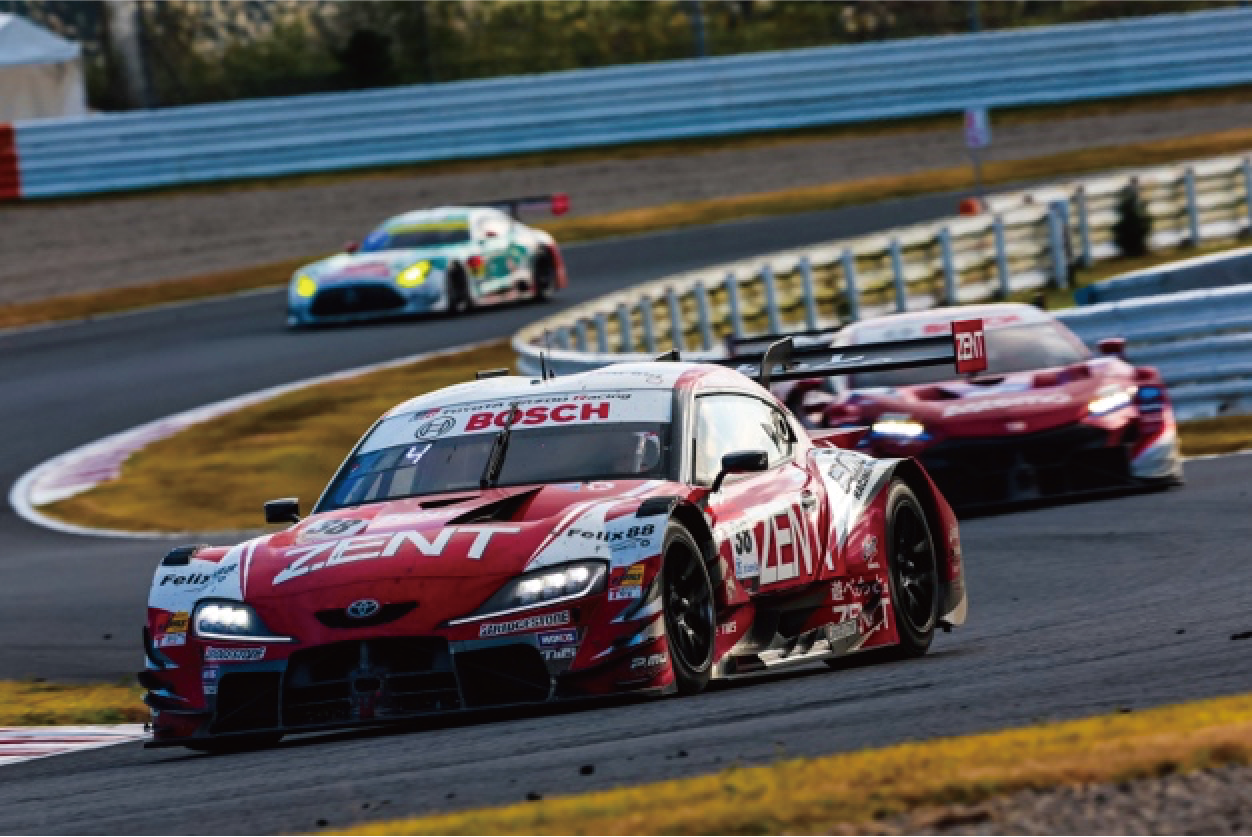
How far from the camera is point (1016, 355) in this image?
15258 millimetres

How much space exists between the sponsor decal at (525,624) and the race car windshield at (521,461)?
1071 millimetres

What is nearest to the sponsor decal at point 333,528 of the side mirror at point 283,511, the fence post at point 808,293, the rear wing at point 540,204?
the side mirror at point 283,511

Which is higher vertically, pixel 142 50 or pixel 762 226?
pixel 142 50

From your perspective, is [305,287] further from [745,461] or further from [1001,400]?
[745,461]

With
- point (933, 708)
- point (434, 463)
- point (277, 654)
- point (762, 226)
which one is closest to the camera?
point (933, 708)

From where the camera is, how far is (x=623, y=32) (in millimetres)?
41906

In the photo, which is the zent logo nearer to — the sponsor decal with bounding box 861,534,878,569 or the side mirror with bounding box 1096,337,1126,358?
the sponsor decal with bounding box 861,534,878,569

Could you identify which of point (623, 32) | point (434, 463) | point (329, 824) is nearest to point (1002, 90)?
point (623, 32)

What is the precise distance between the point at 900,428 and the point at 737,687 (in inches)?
244

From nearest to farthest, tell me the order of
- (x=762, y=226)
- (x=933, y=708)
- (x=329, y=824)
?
(x=329, y=824)
(x=933, y=708)
(x=762, y=226)

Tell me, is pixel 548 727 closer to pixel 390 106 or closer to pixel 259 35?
pixel 390 106

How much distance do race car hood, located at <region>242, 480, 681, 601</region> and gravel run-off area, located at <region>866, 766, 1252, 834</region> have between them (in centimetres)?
289

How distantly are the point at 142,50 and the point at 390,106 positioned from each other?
4.06m

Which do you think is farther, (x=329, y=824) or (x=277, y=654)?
(x=277, y=654)
